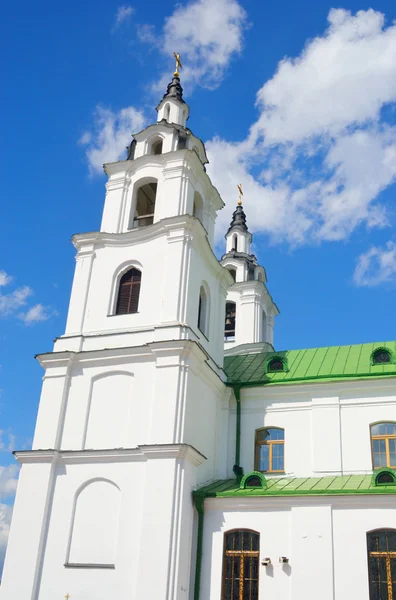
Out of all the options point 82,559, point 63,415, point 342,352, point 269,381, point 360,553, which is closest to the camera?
point 360,553

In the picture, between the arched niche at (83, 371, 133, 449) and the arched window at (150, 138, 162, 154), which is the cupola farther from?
the arched niche at (83, 371, 133, 449)

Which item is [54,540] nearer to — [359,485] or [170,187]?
[359,485]

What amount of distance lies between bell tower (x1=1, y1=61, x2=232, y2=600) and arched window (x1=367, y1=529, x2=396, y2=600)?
4.50m

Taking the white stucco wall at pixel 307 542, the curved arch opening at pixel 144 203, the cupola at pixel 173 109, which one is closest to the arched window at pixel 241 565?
the white stucco wall at pixel 307 542

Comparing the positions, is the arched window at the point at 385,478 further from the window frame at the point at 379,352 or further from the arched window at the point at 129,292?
the arched window at the point at 129,292

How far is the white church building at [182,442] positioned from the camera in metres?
16.3

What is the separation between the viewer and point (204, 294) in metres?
21.7

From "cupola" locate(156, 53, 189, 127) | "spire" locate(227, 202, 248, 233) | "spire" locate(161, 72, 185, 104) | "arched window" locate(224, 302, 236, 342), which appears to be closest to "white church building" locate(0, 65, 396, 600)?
"cupola" locate(156, 53, 189, 127)

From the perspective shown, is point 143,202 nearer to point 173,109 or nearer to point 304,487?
point 173,109

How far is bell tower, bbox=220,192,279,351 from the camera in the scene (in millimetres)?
29484

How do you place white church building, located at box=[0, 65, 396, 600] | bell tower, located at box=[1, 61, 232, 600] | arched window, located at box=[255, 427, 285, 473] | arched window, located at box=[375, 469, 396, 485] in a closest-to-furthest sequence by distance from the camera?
white church building, located at box=[0, 65, 396, 600] < arched window, located at box=[375, 469, 396, 485] < bell tower, located at box=[1, 61, 232, 600] < arched window, located at box=[255, 427, 285, 473]

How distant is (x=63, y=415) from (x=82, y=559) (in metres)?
4.02

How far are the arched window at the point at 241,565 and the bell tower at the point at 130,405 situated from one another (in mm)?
1013

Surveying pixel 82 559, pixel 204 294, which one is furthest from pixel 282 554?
pixel 204 294
